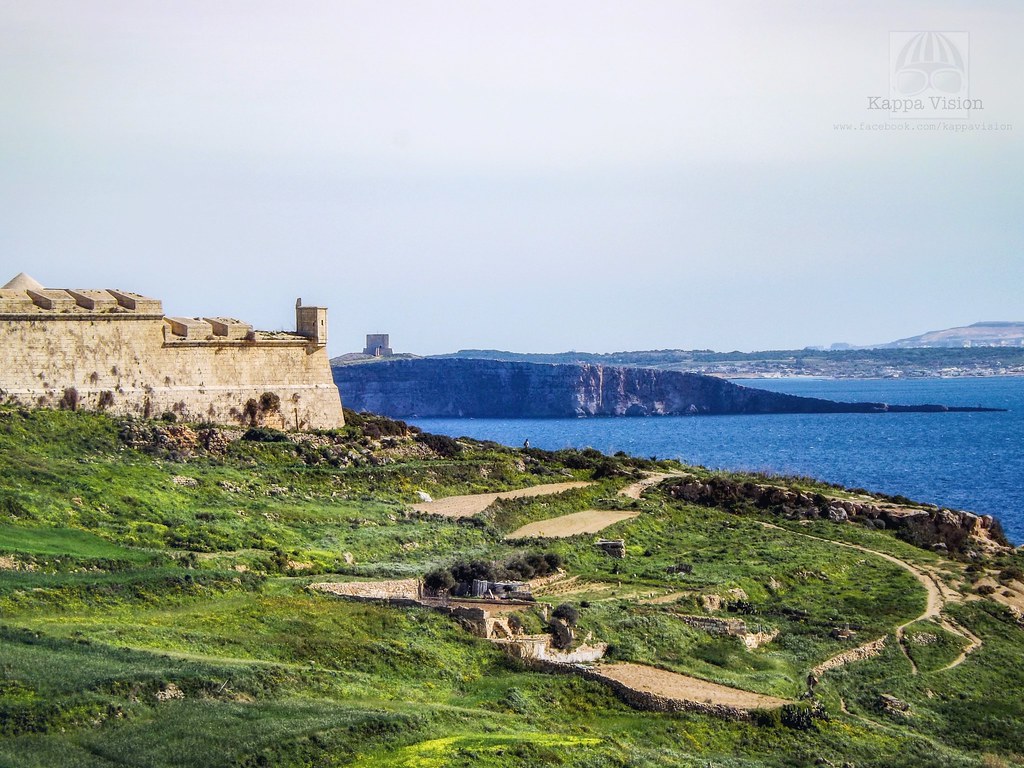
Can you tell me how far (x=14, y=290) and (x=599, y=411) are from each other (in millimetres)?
134285

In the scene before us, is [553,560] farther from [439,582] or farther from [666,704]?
[666,704]

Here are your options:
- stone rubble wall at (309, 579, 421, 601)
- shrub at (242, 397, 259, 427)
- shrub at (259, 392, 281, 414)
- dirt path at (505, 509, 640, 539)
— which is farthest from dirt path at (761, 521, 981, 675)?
shrub at (242, 397, 259, 427)

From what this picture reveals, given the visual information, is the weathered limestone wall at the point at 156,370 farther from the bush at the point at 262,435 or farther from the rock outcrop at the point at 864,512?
the rock outcrop at the point at 864,512

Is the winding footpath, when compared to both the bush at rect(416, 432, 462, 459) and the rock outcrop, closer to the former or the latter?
the rock outcrop

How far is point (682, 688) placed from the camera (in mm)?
26047

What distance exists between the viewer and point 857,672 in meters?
29.8

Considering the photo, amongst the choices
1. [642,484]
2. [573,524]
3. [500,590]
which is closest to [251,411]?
[573,524]

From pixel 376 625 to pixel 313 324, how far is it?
89.2 ft

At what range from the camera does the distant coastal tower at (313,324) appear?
52594 millimetres

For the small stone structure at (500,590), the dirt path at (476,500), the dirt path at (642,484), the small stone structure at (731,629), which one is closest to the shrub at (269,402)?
the dirt path at (476,500)

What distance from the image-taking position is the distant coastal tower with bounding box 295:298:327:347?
52.6m

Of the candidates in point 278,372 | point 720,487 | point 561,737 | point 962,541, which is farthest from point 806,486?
point 561,737

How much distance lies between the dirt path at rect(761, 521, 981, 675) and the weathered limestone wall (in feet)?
60.5

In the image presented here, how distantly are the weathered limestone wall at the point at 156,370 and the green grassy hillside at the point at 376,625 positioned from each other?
7.15 feet
